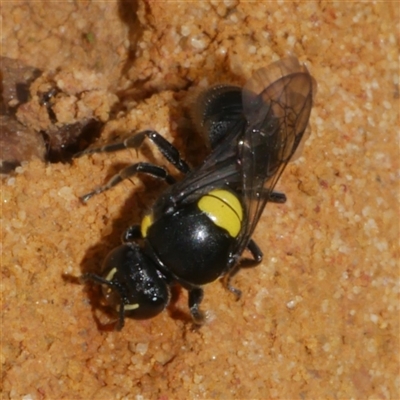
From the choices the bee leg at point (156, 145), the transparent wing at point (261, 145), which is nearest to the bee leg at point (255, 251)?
the transparent wing at point (261, 145)

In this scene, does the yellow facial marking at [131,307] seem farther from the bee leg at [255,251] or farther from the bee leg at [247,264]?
the bee leg at [255,251]

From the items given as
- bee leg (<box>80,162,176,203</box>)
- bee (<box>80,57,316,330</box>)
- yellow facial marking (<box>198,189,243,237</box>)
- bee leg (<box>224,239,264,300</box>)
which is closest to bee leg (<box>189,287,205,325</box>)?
bee (<box>80,57,316,330</box>)

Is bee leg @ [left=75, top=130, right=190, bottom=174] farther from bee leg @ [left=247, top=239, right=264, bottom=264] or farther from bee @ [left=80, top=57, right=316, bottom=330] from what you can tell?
bee leg @ [left=247, top=239, right=264, bottom=264]

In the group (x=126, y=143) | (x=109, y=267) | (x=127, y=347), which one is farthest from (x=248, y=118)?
(x=127, y=347)

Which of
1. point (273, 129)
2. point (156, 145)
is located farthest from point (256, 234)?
point (156, 145)

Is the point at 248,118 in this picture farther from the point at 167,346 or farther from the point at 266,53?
the point at 167,346
